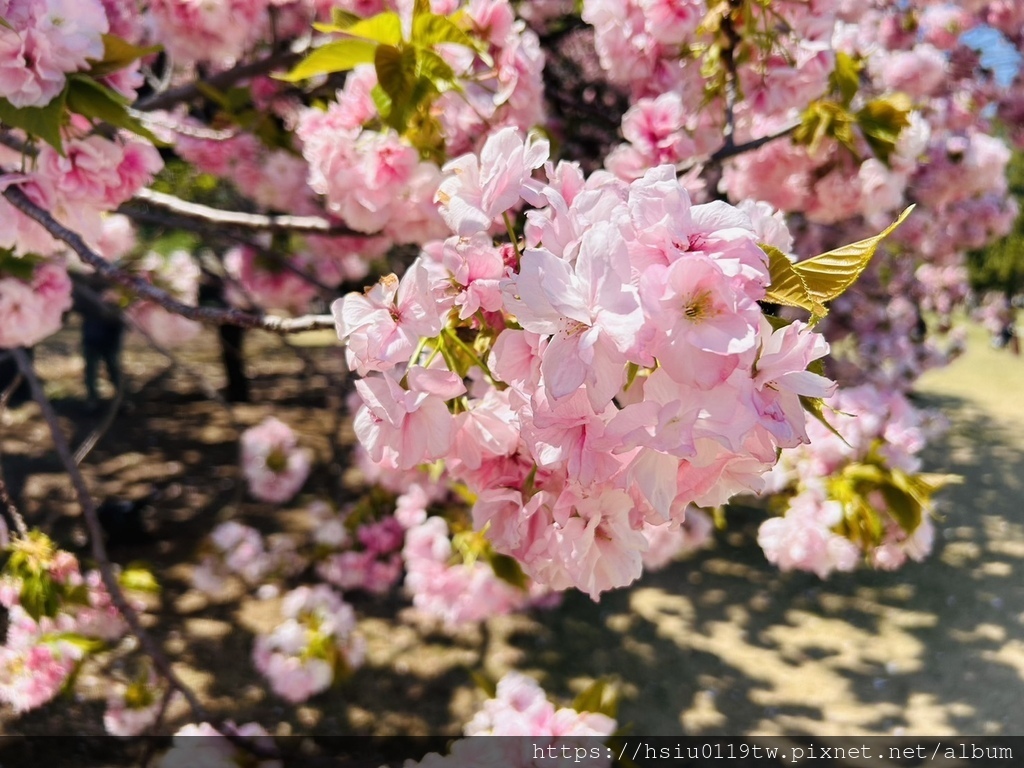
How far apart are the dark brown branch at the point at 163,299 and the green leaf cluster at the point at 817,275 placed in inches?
26.1

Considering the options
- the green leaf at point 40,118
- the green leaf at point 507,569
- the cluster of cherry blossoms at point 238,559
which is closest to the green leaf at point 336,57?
the green leaf at point 40,118

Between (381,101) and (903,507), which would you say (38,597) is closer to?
(381,101)

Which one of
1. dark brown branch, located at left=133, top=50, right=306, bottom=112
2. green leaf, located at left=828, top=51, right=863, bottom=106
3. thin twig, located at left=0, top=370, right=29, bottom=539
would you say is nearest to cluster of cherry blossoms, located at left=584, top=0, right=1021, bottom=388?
green leaf, located at left=828, top=51, right=863, bottom=106

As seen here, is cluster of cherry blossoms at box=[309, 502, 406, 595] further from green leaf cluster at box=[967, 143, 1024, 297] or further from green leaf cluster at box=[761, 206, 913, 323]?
green leaf cluster at box=[967, 143, 1024, 297]

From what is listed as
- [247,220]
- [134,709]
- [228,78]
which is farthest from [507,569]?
[228,78]

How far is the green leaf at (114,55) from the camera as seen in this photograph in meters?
1.23

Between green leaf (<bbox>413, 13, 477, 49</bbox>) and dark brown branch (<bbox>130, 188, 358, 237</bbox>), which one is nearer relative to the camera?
green leaf (<bbox>413, 13, 477, 49</bbox>)

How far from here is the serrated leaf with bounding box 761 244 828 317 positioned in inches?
27.1

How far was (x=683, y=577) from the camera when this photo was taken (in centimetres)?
488

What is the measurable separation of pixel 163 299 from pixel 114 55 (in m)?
0.46

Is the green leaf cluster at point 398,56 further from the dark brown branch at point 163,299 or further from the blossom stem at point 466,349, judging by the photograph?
the blossom stem at point 466,349

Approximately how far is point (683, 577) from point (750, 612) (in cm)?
55

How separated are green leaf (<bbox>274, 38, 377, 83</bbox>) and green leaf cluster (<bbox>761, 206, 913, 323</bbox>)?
2.99 feet

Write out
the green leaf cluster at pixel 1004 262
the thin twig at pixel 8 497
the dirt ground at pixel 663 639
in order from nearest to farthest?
the thin twig at pixel 8 497, the dirt ground at pixel 663 639, the green leaf cluster at pixel 1004 262
